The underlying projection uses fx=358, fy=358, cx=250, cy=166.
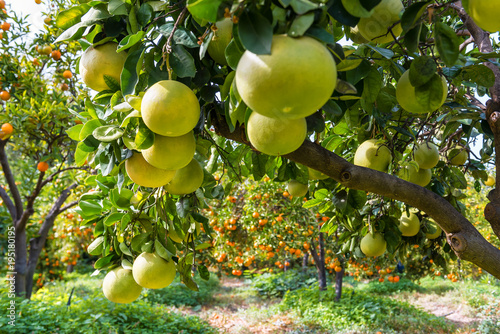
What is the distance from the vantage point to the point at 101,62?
3.41 feet

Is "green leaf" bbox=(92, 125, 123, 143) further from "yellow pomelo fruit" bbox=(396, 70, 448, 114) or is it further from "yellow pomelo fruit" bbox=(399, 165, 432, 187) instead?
"yellow pomelo fruit" bbox=(399, 165, 432, 187)

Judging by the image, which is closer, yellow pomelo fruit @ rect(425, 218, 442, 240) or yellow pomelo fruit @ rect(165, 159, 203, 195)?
→ yellow pomelo fruit @ rect(165, 159, 203, 195)

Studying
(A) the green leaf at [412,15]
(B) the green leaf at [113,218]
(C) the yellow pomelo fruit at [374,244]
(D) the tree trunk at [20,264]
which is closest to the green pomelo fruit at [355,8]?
(A) the green leaf at [412,15]

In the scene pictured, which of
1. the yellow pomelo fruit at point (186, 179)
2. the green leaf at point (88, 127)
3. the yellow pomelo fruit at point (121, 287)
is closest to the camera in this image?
the green leaf at point (88, 127)

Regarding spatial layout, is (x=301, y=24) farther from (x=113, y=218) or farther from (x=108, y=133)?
(x=113, y=218)

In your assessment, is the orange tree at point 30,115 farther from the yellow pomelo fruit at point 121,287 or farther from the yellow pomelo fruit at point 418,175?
the yellow pomelo fruit at point 418,175

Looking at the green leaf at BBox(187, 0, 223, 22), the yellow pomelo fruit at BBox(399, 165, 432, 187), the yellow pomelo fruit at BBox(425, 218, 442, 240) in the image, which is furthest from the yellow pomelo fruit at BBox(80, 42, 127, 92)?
the yellow pomelo fruit at BBox(425, 218, 442, 240)

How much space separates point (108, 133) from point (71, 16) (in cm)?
38

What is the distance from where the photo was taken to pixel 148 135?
931 millimetres

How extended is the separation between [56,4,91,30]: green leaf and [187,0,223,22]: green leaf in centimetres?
59

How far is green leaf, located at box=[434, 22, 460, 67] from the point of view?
775mm

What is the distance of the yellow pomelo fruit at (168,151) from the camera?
95 centimetres

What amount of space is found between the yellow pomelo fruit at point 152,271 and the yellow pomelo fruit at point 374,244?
1.42 meters

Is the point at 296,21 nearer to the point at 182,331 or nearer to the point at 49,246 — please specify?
the point at 182,331
